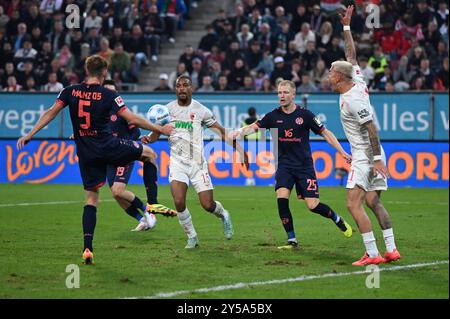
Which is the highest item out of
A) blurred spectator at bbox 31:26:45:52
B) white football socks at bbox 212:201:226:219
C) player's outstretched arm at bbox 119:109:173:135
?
blurred spectator at bbox 31:26:45:52

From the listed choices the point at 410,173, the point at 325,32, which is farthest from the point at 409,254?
the point at 325,32

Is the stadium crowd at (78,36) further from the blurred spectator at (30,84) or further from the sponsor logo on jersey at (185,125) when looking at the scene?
the sponsor logo on jersey at (185,125)

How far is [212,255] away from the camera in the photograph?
11484 mm

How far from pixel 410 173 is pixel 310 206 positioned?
1165cm

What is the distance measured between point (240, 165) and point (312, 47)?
4.57 meters

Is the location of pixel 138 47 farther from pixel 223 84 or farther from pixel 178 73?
pixel 223 84

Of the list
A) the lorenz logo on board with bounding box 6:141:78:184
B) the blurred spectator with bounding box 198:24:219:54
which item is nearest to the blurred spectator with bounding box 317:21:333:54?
the blurred spectator with bounding box 198:24:219:54

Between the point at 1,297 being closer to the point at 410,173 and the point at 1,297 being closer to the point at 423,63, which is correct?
the point at 410,173

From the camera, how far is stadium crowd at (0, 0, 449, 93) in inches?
1037

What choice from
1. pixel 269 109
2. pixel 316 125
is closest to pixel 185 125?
pixel 316 125

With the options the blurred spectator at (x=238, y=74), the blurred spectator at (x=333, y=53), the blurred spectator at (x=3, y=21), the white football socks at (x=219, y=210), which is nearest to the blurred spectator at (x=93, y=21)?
the blurred spectator at (x=3, y=21)

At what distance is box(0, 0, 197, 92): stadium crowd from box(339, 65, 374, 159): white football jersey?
18626mm

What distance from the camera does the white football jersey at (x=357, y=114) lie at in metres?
10.5

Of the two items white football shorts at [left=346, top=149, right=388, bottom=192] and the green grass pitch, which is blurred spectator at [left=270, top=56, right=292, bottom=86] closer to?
the green grass pitch
